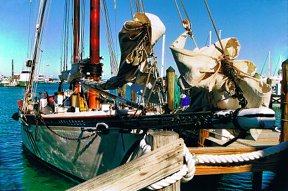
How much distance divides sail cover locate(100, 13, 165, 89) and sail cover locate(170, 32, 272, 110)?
6.50 feet

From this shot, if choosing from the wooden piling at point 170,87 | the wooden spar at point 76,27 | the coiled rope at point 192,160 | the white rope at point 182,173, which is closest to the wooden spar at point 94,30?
the wooden piling at point 170,87

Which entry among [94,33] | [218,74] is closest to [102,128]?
[218,74]

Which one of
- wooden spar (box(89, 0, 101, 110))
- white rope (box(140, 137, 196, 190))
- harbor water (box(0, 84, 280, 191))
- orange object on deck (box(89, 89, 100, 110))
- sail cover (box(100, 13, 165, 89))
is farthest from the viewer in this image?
orange object on deck (box(89, 89, 100, 110))

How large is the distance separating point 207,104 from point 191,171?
10.6 ft

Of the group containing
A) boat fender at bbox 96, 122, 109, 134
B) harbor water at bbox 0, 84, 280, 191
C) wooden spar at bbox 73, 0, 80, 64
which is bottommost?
harbor water at bbox 0, 84, 280, 191

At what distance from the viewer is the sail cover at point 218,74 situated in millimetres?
5211

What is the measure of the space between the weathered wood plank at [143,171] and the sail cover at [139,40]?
5.07 metres

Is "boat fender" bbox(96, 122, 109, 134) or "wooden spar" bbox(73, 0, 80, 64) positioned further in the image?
"wooden spar" bbox(73, 0, 80, 64)

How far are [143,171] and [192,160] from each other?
1.71 ft

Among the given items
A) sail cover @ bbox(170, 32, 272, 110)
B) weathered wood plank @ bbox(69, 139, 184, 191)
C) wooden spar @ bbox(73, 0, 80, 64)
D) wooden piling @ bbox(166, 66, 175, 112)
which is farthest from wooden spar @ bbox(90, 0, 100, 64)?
weathered wood plank @ bbox(69, 139, 184, 191)

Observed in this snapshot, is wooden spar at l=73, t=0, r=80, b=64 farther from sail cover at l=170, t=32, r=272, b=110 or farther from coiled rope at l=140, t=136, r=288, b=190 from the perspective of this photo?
coiled rope at l=140, t=136, r=288, b=190

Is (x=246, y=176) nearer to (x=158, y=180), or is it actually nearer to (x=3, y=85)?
(x=158, y=180)

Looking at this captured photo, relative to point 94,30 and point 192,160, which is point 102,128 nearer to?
point 94,30

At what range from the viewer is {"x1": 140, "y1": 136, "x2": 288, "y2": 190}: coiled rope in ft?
9.64
